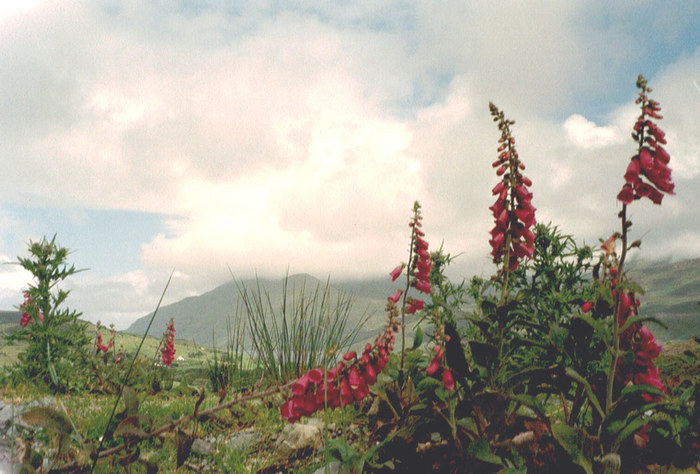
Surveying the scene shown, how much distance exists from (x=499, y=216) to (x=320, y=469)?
156cm

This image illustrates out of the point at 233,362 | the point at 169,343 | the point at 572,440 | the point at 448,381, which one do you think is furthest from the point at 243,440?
the point at 169,343

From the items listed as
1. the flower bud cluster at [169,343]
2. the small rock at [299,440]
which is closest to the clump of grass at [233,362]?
the flower bud cluster at [169,343]

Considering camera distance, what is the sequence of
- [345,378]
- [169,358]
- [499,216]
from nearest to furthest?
[499,216]
[345,378]
[169,358]

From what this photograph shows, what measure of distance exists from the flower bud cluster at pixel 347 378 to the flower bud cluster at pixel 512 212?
2.16 feet

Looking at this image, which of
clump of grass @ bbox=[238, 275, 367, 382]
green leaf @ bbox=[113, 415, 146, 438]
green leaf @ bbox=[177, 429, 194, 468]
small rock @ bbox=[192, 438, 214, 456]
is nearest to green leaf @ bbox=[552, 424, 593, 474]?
green leaf @ bbox=[177, 429, 194, 468]

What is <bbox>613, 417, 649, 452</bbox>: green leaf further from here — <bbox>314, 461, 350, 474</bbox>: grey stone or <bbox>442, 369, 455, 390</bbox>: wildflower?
<bbox>314, 461, 350, 474</bbox>: grey stone

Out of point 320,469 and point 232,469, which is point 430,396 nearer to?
point 320,469

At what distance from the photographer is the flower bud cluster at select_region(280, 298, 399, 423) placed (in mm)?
2531

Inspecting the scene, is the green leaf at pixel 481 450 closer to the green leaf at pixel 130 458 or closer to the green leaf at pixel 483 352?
the green leaf at pixel 483 352

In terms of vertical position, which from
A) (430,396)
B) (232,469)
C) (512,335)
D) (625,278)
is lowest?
(232,469)

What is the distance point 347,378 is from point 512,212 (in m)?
1.21

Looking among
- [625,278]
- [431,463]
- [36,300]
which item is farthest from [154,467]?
[36,300]

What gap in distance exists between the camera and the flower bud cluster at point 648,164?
2.02m

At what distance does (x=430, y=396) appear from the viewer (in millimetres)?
2311
